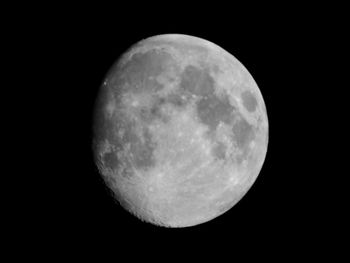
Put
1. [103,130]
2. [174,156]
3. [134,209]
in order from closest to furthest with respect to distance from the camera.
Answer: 1. [174,156]
2. [103,130]
3. [134,209]

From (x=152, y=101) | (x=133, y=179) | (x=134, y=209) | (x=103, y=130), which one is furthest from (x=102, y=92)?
(x=134, y=209)

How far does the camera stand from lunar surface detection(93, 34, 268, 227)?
4301mm

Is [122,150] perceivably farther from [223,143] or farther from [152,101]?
[223,143]

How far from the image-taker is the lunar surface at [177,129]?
4.30 metres

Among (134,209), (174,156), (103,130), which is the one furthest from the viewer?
(134,209)

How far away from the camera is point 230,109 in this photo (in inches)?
175

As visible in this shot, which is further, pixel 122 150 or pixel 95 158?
pixel 95 158

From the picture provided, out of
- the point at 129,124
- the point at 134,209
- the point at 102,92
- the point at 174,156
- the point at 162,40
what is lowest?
the point at 134,209

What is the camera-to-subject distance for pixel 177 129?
4.27 m

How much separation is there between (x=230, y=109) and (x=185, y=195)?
3.93 ft

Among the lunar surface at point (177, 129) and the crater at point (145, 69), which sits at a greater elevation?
the crater at point (145, 69)

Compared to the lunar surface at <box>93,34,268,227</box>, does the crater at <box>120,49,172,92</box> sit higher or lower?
higher

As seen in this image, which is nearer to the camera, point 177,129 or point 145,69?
point 177,129

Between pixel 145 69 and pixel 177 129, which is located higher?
pixel 145 69
